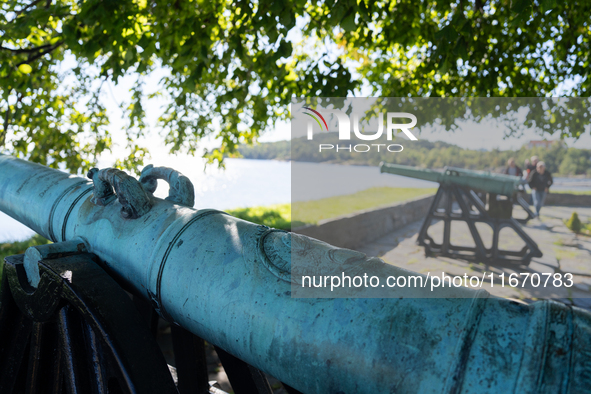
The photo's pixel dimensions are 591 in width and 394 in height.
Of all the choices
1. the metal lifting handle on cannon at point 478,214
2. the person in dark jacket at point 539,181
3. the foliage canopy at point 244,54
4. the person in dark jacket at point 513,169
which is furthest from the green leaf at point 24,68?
the person in dark jacket at point 539,181

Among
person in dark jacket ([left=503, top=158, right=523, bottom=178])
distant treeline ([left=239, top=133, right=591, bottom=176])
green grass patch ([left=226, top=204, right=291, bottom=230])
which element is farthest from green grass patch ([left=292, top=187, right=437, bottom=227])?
person in dark jacket ([left=503, top=158, right=523, bottom=178])

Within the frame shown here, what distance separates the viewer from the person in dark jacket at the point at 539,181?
23.8ft

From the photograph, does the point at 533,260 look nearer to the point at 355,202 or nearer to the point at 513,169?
the point at 513,169

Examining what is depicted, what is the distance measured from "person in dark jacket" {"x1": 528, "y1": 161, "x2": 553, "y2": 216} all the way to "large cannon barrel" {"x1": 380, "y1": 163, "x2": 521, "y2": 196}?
289mm

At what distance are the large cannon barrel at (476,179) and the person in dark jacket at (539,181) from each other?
289mm

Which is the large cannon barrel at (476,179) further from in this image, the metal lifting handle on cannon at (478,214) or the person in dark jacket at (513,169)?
the person in dark jacket at (513,169)

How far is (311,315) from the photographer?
1082mm

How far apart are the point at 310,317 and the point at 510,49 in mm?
5988

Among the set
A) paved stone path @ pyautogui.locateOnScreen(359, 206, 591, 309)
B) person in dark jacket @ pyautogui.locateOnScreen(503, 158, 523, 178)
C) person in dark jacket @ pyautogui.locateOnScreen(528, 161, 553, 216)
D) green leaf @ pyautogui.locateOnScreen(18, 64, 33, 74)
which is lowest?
paved stone path @ pyautogui.locateOnScreen(359, 206, 591, 309)

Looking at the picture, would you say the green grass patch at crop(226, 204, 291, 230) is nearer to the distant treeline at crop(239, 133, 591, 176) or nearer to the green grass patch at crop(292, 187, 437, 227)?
the green grass patch at crop(292, 187, 437, 227)

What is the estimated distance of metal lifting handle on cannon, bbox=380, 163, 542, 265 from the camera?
703 centimetres

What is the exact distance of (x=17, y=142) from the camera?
5895mm

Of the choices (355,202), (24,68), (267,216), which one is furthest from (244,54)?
(355,202)

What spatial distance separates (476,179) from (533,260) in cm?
168
